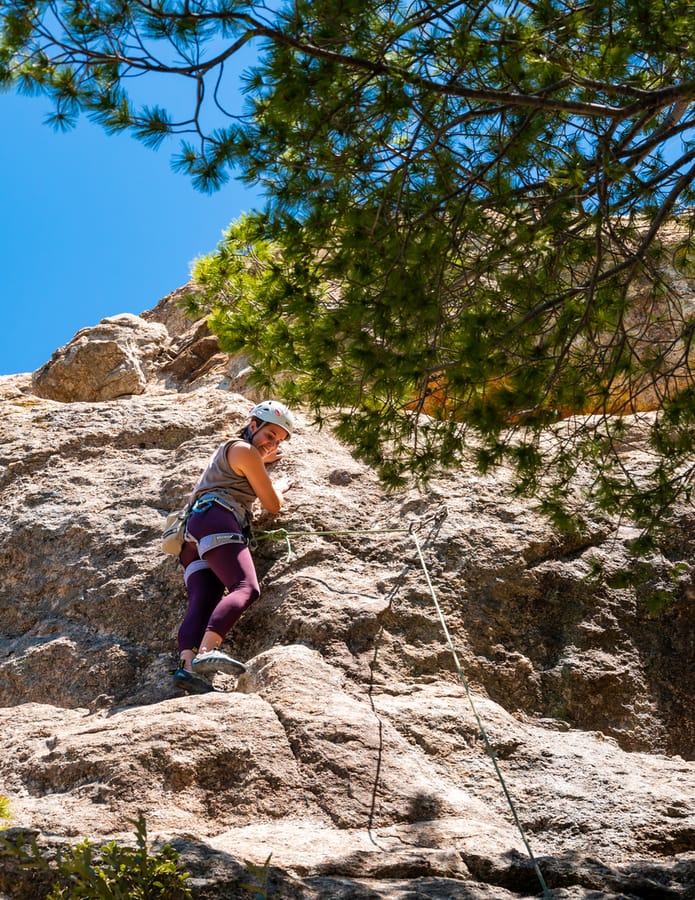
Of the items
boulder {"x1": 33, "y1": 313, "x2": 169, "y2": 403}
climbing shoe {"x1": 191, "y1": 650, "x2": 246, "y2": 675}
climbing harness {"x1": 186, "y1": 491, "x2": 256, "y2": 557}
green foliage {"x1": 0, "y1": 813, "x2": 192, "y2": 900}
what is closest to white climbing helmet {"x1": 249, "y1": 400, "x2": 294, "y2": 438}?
climbing harness {"x1": 186, "y1": 491, "x2": 256, "y2": 557}

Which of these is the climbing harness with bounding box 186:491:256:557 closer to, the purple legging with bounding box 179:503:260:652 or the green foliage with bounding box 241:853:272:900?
the purple legging with bounding box 179:503:260:652

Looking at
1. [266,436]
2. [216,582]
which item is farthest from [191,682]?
[266,436]

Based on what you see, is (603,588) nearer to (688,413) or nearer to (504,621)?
(504,621)

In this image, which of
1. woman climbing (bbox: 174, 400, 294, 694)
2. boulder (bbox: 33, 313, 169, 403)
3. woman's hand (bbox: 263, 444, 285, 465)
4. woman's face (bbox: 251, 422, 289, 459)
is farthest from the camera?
boulder (bbox: 33, 313, 169, 403)

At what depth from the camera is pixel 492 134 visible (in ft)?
14.7

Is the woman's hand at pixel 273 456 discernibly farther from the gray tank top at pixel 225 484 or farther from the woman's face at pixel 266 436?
the gray tank top at pixel 225 484

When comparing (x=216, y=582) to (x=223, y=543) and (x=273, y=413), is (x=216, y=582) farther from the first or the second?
(x=273, y=413)

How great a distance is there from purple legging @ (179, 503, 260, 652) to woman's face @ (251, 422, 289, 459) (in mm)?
460

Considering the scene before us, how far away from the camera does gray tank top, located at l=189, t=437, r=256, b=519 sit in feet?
17.4

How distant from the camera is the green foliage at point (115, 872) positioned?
2854 millimetres

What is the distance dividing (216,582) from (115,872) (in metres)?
2.20

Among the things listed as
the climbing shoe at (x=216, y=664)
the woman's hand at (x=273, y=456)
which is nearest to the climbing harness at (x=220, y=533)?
the woman's hand at (x=273, y=456)

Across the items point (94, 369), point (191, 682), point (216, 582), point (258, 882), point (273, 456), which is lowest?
point (258, 882)

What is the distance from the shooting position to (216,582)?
5.05 m
